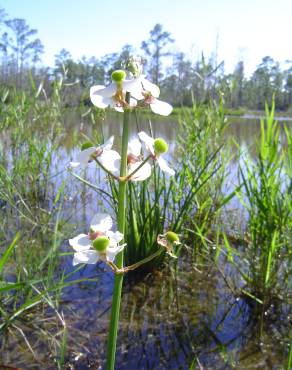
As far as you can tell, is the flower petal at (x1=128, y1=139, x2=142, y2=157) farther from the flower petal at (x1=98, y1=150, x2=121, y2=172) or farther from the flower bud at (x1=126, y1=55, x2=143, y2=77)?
the flower bud at (x1=126, y1=55, x2=143, y2=77)

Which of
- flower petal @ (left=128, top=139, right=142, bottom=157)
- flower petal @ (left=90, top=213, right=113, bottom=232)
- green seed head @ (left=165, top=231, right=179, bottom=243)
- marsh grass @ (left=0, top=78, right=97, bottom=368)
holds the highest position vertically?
flower petal @ (left=128, top=139, right=142, bottom=157)

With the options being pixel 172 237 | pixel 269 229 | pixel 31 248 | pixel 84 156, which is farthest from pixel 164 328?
pixel 84 156

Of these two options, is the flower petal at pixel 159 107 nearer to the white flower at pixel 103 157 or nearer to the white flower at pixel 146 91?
the white flower at pixel 146 91

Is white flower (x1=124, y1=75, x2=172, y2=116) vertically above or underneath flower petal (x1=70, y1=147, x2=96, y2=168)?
above

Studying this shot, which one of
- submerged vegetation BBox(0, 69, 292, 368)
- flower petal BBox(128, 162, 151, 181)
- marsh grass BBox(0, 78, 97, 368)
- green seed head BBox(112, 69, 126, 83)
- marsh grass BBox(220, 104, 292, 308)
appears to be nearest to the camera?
green seed head BBox(112, 69, 126, 83)

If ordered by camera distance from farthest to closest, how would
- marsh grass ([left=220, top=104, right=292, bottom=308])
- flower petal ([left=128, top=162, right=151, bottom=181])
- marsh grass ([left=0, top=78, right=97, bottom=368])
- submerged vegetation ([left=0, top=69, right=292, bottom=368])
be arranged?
marsh grass ([left=220, top=104, right=292, bottom=308]) → submerged vegetation ([left=0, top=69, right=292, bottom=368]) → marsh grass ([left=0, top=78, right=97, bottom=368]) → flower petal ([left=128, top=162, right=151, bottom=181])

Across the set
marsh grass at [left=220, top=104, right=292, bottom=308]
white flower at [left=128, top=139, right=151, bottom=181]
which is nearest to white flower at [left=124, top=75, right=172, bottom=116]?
white flower at [left=128, top=139, right=151, bottom=181]

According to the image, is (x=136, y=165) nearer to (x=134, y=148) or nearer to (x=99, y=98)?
(x=134, y=148)

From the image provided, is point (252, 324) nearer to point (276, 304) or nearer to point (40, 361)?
point (276, 304)

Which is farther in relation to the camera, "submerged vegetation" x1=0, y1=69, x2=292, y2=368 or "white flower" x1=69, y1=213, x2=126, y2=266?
"submerged vegetation" x1=0, y1=69, x2=292, y2=368
